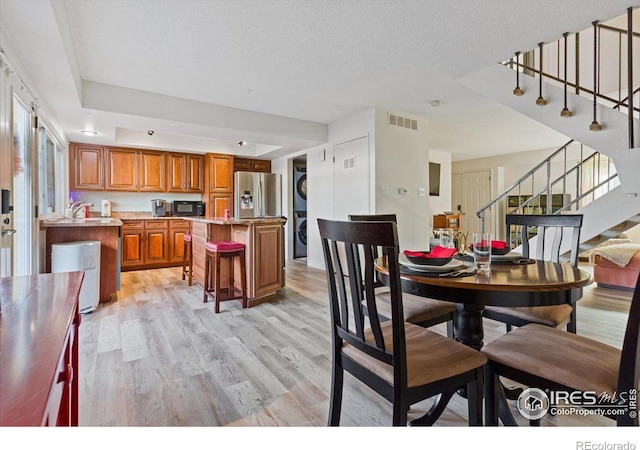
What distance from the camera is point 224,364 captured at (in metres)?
2.16

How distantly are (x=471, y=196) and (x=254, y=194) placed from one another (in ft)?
18.5

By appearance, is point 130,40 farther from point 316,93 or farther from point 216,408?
point 216,408

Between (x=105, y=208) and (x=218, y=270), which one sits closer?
(x=218, y=270)

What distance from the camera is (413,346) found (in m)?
1.32

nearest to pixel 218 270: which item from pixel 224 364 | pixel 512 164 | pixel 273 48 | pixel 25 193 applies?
pixel 224 364

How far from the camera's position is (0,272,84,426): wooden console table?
52cm

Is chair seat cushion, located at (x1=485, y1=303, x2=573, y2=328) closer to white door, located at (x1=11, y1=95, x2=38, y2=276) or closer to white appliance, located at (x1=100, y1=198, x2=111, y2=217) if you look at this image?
white door, located at (x1=11, y1=95, x2=38, y2=276)

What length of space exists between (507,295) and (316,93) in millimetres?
3330

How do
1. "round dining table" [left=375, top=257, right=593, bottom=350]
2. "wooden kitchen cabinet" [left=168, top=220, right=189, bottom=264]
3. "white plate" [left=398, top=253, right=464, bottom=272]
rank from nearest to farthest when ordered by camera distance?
1. "round dining table" [left=375, top=257, right=593, bottom=350]
2. "white plate" [left=398, top=253, right=464, bottom=272]
3. "wooden kitchen cabinet" [left=168, top=220, right=189, bottom=264]

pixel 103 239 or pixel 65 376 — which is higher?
pixel 103 239

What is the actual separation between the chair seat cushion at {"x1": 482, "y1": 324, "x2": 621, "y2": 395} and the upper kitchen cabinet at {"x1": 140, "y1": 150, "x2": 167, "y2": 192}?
5.92 metres

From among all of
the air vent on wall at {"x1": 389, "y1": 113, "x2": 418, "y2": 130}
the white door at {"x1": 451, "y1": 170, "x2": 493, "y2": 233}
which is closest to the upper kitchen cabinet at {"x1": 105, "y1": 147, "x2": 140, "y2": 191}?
the air vent on wall at {"x1": 389, "y1": 113, "x2": 418, "y2": 130}

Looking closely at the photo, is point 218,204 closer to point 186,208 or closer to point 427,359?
point 186,208

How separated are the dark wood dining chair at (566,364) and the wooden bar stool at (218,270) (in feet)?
8.43
